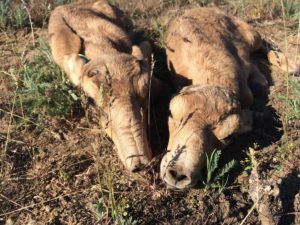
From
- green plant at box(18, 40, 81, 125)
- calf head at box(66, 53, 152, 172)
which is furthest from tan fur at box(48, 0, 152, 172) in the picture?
green plant at box(18, 40, 81, 125)

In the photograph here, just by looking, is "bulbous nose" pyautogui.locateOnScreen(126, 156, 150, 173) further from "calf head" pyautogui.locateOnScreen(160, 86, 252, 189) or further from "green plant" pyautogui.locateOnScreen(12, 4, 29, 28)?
"green plant" pyautogui.locateOnScreen(12, 4, 29, 28)

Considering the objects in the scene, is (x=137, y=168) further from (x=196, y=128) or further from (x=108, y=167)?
(x=196, y=128)

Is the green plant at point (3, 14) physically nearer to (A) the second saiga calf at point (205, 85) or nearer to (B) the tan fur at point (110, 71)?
(B) the tan fur at point (110, 71)

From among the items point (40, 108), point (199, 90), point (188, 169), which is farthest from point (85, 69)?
point (188, 169)

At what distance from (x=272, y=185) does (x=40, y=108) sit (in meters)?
3.15

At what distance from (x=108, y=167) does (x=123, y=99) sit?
2.63 ft

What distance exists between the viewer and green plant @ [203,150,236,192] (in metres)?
4.73

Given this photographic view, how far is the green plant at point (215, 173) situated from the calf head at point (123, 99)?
2.10 ft

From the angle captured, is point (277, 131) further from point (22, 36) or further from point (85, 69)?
point (22, 36)

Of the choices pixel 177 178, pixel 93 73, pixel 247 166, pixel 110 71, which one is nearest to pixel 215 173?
pixel 247 166

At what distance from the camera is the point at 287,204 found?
4879mm

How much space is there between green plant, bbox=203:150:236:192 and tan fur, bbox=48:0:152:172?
642mm

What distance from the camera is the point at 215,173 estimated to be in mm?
5125

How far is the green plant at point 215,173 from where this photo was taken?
4734mm
